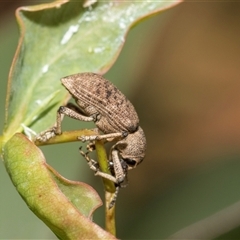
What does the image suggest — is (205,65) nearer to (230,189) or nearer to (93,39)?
(230,189)

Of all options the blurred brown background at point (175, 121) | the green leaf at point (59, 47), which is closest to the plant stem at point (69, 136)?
the green leaf at point (59, 47)

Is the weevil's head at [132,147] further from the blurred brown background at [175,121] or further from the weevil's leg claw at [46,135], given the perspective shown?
the blurred brown background at [175,121]

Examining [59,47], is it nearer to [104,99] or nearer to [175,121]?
[104,99]

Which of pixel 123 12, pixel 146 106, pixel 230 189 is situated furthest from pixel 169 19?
pixel 123 12

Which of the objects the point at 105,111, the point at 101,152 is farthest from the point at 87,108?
the point at 101,152

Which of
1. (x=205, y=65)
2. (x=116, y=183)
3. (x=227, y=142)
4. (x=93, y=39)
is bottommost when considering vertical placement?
(x=227, y=142)

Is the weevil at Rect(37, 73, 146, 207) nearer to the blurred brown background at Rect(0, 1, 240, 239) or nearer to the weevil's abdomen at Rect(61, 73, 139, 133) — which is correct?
the weevil's abdomen at Rect(61, 73, 139, 133)
